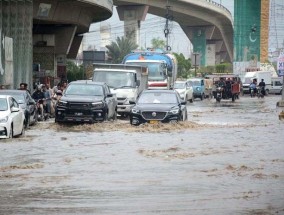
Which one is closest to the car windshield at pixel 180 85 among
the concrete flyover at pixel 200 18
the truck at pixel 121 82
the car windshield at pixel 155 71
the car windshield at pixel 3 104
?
the car windshield at pixel 155 71

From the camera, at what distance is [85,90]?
33.2 m

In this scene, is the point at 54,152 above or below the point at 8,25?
below

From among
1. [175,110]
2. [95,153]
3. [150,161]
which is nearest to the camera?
[150,161]

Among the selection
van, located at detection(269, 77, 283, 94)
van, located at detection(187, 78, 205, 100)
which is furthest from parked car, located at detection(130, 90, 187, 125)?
van, located at detection(269, 77, 283, 94)

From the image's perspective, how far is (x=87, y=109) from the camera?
31.8m

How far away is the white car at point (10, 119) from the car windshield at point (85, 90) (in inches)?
230

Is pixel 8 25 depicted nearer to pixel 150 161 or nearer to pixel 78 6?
pixel 78 6

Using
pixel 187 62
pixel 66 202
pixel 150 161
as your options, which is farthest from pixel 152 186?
pixel 187 62

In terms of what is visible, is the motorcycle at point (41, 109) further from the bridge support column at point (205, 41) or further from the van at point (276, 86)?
the bridge support column at point (205, 41)

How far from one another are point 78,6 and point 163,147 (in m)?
38.5

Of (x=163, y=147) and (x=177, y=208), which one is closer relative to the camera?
(x=177, y=208)

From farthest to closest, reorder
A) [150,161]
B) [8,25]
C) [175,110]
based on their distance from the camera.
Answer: [8,25] → [175,110] → [150,161]

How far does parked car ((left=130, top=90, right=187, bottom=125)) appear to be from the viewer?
30578mm

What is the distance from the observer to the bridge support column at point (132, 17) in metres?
98.4
